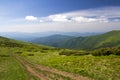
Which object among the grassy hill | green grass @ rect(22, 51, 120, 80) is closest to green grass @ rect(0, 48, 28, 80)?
the grassy hill

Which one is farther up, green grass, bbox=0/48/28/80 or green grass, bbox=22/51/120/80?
green grass, bbox=22/51/120/80

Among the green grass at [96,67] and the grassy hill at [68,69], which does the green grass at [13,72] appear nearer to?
the grassy hill at [68,69]

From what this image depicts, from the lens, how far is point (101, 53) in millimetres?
58031

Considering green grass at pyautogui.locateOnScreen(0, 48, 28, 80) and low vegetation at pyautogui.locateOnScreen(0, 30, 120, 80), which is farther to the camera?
green grass at pyautogui.locateOnScreen(0, 48, 28, 80)

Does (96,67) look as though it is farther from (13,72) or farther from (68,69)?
(13,72)

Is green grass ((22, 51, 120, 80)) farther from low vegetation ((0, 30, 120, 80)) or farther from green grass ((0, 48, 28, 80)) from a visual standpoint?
green grass ((0, 48, 28, 80))

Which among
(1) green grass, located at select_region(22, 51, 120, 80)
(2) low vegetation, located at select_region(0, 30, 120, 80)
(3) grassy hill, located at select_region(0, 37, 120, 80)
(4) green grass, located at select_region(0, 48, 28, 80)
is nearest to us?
(1) green grass, located at select_region(22, 51, 120, 80)

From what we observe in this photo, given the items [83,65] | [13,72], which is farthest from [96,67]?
[13,72]

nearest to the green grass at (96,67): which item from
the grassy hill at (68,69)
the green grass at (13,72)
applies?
the grassy hill at (68,69)

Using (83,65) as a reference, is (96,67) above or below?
above

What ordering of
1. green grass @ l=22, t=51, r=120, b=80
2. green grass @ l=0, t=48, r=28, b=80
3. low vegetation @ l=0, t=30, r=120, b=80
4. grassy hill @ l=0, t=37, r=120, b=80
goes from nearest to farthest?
green grass @ l=22, t=51, r=120, b=80
grassy hill @ l=0, t=37, r=120, b=80
low vegetation @ l=0, t=30, r=120, b=80
green grass @ l=0, t=48, r=28, b=80

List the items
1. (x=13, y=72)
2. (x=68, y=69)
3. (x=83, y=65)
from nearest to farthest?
(x=68, y=69) → (x=13, y=72) → (x=83, y=65)

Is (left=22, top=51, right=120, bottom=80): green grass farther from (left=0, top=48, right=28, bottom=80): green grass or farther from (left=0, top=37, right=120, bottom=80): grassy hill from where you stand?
(left=0, top=48, right=28, bottom=80): green grass

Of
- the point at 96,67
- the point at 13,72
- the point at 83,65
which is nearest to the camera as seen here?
the point at 96,67
